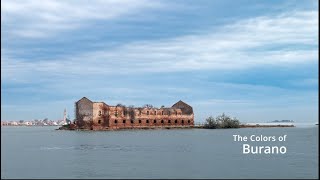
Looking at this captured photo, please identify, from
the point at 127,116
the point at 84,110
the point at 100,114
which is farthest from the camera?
the point at 127,116

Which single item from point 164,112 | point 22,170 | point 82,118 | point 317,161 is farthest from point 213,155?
point 164,112

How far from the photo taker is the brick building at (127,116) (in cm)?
12250

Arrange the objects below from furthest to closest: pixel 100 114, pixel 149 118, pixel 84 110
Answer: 1. pixel 149 118
2. pixel 100 114
3. pixel 84 110

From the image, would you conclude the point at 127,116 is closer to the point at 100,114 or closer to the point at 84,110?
the point at 100,114

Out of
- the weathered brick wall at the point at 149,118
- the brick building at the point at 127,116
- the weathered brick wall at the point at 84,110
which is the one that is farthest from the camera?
the weathered brick wall at the point at 149,118

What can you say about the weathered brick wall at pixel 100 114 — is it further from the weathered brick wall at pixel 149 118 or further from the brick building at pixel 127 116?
the weathered brick wall at pixel 149 118

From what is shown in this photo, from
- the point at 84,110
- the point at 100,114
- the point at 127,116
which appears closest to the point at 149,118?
the point at 127,116

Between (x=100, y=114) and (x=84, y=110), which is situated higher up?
(x=84, y=110)

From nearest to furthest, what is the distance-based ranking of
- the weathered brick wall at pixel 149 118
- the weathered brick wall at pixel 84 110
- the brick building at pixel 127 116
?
the weathered brick wall at pixel 84 110
the brick building at pixel 127 116
the weathered brick wall at pixel 149 118

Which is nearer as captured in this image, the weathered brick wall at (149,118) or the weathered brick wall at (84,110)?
the weathered brick wall at (84,110)

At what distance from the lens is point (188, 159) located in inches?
1668

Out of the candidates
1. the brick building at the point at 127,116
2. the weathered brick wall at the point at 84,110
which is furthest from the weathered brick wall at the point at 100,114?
the weathered brick wall at the point at 84,110

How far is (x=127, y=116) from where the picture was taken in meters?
130

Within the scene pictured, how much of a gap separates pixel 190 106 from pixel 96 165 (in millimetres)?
104347
